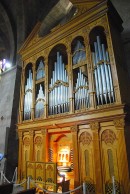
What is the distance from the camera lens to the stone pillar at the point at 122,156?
5.17 meters

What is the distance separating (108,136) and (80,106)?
1.62 m

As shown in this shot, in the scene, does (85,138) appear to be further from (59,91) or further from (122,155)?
(59,91)

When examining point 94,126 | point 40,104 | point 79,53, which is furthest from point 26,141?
point 79,53

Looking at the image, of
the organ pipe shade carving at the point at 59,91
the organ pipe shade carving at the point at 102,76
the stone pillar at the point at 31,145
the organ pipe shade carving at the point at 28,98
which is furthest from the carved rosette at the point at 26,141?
the organ pipe shade carving at the point at 102,76

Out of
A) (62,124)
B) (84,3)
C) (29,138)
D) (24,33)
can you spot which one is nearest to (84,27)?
(84,3)

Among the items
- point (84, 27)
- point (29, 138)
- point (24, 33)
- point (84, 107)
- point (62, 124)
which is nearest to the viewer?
point (84, 107)

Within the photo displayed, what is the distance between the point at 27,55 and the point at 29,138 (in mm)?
4903

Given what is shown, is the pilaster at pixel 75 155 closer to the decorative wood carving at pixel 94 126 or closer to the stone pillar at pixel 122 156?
the decorative wood carving at pixel 94 126

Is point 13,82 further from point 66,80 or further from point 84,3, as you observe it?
point 84,3

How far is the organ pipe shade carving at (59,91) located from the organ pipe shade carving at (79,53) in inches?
29.2

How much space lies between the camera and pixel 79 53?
788 cm

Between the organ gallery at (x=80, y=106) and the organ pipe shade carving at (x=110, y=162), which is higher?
the organ gallery at (x=80, y=106)

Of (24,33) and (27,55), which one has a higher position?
(24,33)

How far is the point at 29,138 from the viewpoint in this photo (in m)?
8.77
